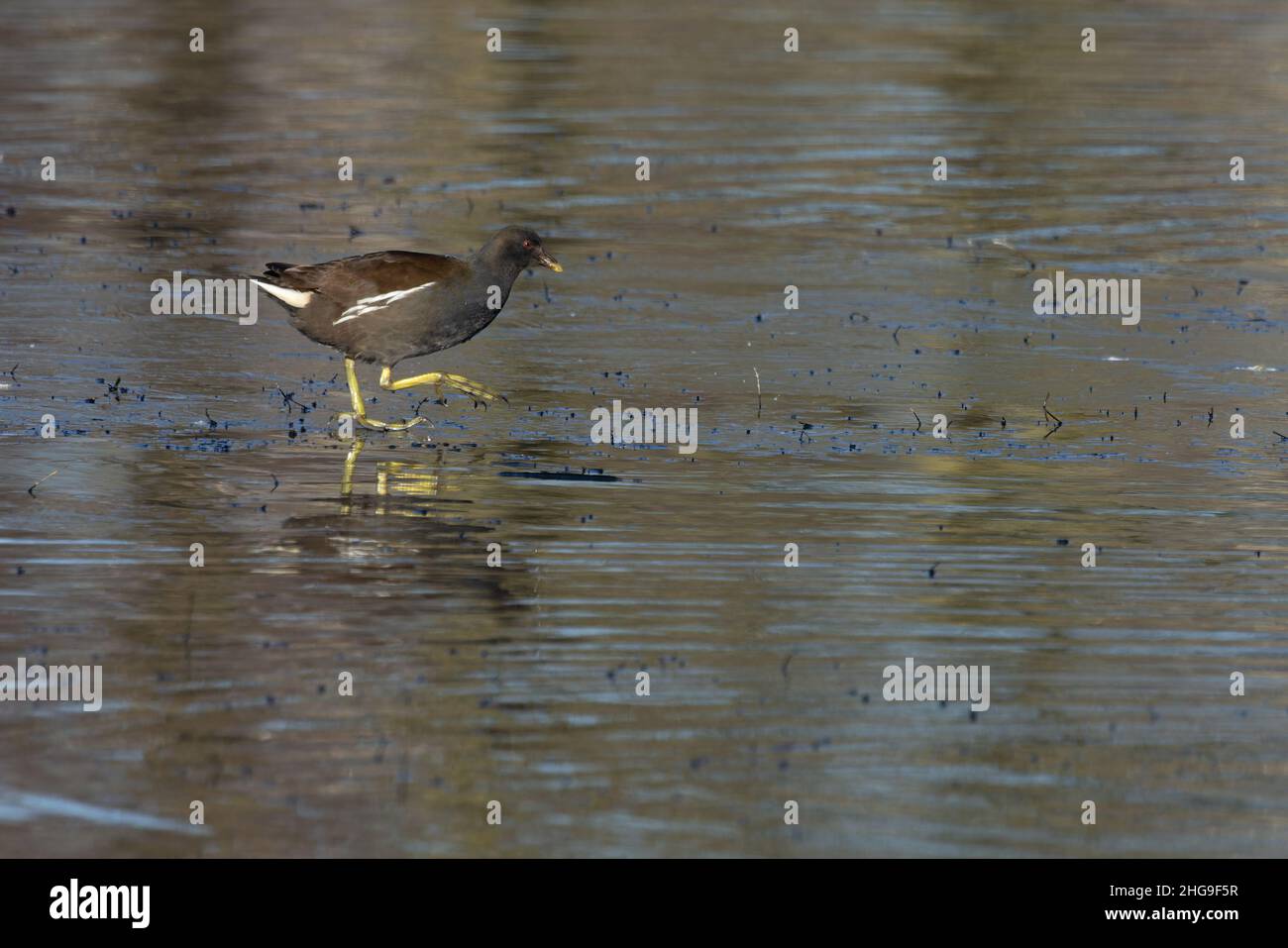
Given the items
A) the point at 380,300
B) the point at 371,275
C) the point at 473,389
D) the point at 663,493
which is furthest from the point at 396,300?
the point at 663,493

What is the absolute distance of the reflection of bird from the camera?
1365 cm

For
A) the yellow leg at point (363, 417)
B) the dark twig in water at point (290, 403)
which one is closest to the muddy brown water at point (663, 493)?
the dark twig in water at point (290, 403)

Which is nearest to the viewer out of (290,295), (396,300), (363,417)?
(396,300)

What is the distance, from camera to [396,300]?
1362 cm

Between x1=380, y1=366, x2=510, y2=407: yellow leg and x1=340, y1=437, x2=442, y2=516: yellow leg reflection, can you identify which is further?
x1=380, y1=366, x2=510, y2=407: yellow leg

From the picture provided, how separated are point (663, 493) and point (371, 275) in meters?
2.66

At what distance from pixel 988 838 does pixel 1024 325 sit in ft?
31.7

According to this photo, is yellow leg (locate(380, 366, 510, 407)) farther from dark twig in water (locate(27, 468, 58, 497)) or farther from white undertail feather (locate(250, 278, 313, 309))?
dark twig in water (locate(27, 468, 58, 497))

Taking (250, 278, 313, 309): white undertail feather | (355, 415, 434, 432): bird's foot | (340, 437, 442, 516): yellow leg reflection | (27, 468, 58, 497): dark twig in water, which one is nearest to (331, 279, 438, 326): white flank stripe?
(250, 278, 313, 309): white undertail feather

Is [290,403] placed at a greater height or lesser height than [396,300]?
lesser

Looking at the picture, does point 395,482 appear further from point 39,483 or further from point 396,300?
point 39,483

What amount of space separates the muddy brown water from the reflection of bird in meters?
0.52

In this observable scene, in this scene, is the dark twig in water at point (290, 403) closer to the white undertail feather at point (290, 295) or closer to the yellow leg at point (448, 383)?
the yellow leg at point (448, 383)

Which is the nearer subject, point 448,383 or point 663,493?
point 663,493
